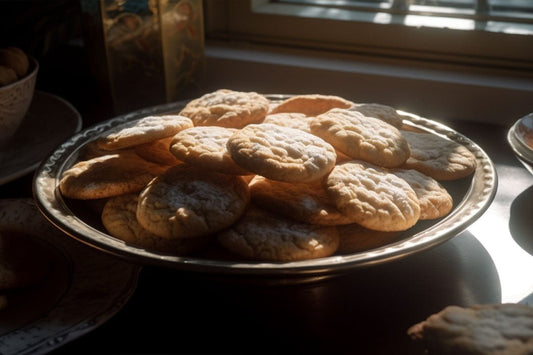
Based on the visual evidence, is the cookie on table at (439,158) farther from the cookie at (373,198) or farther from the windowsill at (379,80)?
the windowsill at (379,80)

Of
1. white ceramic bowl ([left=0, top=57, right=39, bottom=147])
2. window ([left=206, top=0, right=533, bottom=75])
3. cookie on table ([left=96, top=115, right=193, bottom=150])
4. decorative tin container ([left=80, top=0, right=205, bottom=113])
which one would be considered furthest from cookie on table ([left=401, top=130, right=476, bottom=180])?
white ceramic bowl ([left=0, top=57, right=39, bottom=147])

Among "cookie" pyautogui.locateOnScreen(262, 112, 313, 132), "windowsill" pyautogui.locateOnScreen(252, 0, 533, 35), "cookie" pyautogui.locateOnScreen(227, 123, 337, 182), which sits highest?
"windowsill" pyautogui.locateOnScreen(252, 0, 533, 35)

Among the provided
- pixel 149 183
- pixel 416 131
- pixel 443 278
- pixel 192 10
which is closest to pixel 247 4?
pixel 192 10

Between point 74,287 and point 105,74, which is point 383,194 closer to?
point 74,287

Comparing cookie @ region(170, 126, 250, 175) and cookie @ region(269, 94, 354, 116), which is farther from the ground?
cookie @ region(170, 126, 250, 175)

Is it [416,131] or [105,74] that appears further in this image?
[105,74]

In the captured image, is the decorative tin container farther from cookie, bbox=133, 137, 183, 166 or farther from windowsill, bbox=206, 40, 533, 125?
cookie, bbox=133, 137, 183, 166

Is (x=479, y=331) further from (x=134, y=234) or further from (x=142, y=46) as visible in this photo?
(x=142, y=46)

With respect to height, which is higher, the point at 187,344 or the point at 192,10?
the point at 192,10
